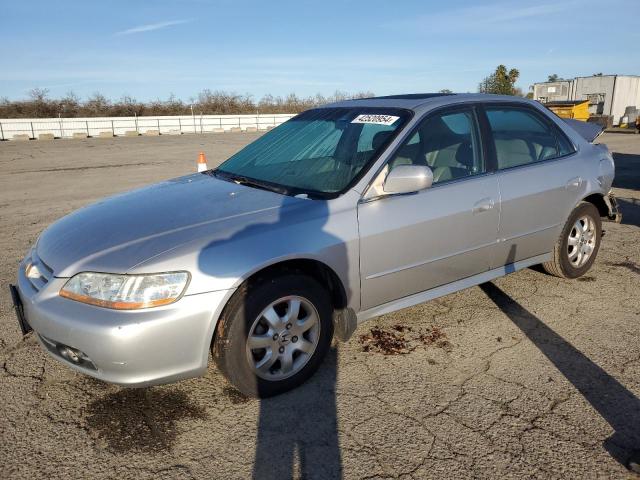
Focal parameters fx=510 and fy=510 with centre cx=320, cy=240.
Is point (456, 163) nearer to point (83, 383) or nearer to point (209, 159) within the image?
point (83, 383)

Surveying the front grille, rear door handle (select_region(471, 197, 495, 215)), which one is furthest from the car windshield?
the front grille

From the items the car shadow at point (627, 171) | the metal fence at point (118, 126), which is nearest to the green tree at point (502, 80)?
the metal fence at point (118, 126)

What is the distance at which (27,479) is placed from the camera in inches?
89.0

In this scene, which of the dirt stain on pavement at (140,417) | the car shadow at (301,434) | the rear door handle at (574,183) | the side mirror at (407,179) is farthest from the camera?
the rear door handle at (574,183)

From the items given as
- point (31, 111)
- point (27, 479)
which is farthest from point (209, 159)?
point (31, 111)

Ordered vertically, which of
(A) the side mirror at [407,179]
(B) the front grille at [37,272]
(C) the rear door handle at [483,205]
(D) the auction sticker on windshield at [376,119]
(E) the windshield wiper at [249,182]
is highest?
(D) the auction sticker on windshield at [376,119]

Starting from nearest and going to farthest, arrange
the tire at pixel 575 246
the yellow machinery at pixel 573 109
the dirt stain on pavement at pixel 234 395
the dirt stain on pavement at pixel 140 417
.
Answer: the dirt stain on pavement at pixel 140 417 < the dirt stain on pavement at pixel 234 395 < the tire at pixel 575 246 < the yellow machinery at pixel 573 109

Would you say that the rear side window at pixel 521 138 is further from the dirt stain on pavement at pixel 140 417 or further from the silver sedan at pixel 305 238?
the dirt stain on pavement at pixel 140 417

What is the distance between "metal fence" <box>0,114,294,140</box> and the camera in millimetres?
30859

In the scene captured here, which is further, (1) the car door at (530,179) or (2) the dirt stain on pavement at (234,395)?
(1) the car door at (530,179)

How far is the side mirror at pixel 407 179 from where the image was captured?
3.06 metres

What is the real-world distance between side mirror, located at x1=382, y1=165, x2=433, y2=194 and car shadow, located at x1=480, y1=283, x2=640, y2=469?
142 cm

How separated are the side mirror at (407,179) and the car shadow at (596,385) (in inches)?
55.9

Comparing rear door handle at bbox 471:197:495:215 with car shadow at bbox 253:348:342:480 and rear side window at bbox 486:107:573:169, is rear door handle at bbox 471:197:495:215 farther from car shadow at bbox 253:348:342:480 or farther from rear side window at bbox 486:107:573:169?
car shadow at bbox 253:348:342:480
